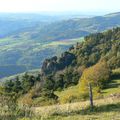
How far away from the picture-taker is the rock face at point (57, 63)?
126 m

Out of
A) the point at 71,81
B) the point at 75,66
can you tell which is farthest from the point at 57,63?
the point at 71,81

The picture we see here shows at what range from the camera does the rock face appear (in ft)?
412

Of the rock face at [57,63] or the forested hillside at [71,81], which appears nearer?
the forested hillside at [71,81]

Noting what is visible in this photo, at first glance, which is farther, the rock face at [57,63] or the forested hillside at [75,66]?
the rock face at [57,63]

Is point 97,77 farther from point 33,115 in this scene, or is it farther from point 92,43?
point 92,43

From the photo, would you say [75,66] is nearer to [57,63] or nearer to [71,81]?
[57,63]

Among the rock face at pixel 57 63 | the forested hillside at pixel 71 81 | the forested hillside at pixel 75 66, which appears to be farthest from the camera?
the rock face at pixel 57 63

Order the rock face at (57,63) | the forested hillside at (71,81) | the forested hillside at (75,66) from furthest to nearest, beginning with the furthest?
the rock face at (57,63)
the forested hillside at (75,66)
the forested hillside at (71,81)

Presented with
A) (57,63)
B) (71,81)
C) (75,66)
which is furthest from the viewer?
(57,63)

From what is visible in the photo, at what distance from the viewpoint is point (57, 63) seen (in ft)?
418

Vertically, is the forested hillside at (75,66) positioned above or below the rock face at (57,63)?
above

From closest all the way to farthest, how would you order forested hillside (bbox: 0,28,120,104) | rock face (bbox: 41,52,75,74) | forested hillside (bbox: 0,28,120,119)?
forested hillside (bbox: 0,28,120,119), forested hillside (bbox: 0,28,120,104), rock face (bbox: 41,52,75,74)

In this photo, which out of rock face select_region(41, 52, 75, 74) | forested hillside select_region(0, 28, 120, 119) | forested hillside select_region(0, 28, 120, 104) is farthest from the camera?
rock face select_region(41, 52, 75, 74)

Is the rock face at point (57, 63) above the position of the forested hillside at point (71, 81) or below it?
below
